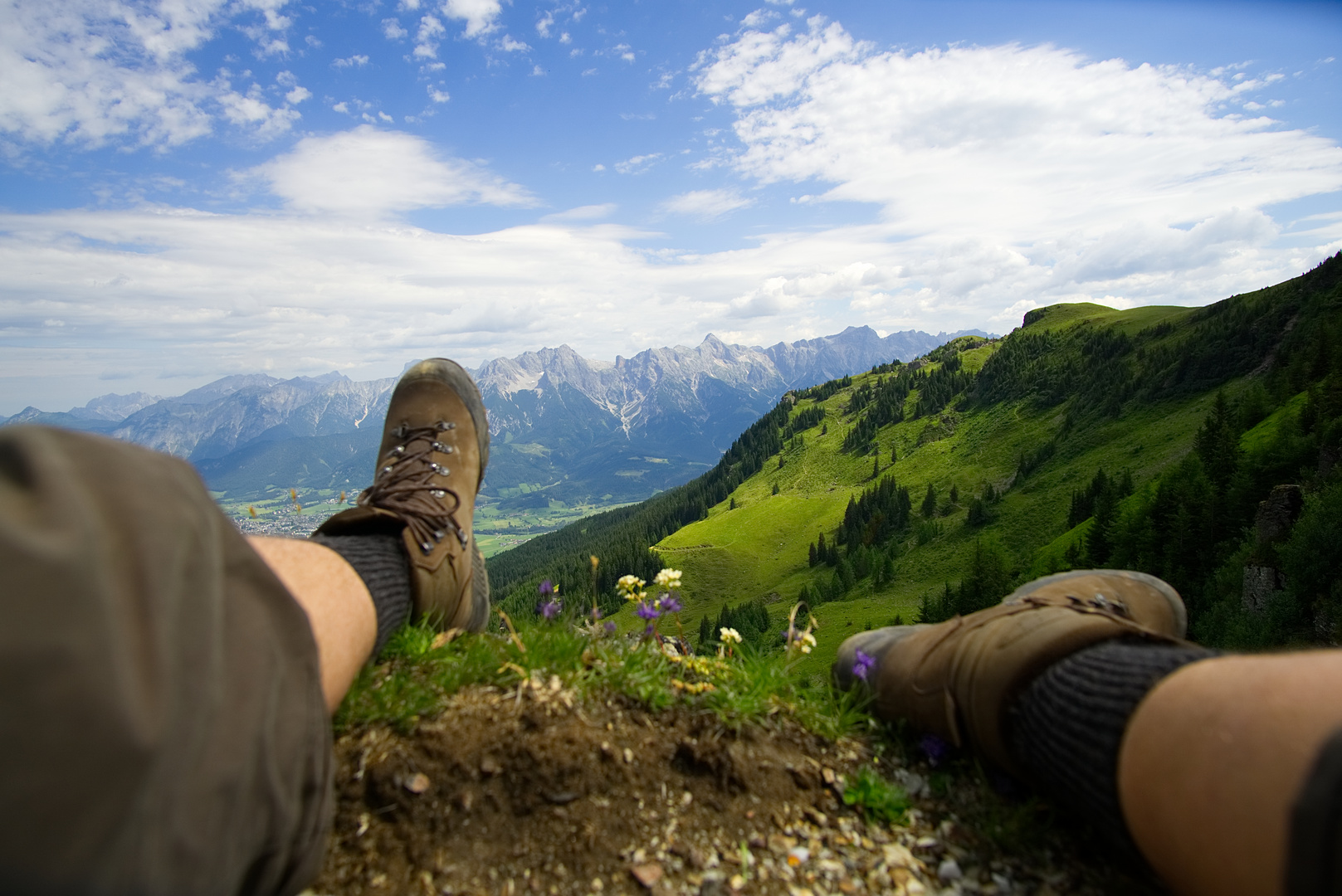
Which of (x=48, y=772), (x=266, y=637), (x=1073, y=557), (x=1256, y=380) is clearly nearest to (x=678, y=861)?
(x=266, y=637)

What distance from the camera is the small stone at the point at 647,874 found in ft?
7.72

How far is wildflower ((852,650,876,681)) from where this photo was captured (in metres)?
3.66

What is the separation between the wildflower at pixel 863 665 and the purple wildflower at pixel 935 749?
48 cm

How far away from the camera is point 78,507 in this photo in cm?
149

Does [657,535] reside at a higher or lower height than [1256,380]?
lower

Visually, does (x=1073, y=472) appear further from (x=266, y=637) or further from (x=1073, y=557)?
(x=266, y=637)

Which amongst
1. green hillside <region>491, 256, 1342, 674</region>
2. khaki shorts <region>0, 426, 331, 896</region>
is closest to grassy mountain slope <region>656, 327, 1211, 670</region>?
green hillside <region>491, 256, 1342, 674</region>

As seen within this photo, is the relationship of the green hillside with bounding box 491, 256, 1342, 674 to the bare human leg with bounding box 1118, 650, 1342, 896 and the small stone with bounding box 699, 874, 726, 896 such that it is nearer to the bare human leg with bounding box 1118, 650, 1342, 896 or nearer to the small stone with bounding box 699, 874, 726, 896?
the small stone with bounding box 699, 874, 726, 896

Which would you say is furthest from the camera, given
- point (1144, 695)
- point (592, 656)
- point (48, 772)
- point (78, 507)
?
point (592, 656)

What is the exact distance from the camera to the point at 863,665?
3.79 metres

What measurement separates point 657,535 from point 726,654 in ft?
483

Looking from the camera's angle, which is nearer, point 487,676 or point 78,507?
point 78,507

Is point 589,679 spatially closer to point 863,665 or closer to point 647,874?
point 647,874

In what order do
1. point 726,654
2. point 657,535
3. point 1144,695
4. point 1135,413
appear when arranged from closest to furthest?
1. point 1144,695
2. point 726,654
3. point 1135,413
4. point 657,535
